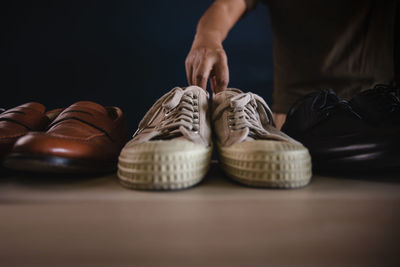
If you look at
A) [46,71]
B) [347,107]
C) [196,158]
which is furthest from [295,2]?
[46,71]

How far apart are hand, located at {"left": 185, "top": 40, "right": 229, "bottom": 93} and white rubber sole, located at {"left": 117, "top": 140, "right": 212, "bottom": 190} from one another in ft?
1.17

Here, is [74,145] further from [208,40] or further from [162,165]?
[208,40]

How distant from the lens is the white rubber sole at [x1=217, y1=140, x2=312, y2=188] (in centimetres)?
35

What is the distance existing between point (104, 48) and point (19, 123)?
88cm

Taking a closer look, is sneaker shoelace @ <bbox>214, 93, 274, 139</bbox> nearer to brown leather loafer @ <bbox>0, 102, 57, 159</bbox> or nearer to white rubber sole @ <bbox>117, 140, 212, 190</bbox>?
white rubber sole @ <bbox>117, 140, 212, 190</bbox>

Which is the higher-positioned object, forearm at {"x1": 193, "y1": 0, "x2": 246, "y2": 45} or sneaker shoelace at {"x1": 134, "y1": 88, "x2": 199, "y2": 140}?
forearm at {"x1": 193, "y1": 0, "x2": 246, "y2": 45}

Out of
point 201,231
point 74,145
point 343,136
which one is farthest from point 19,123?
point 343,136

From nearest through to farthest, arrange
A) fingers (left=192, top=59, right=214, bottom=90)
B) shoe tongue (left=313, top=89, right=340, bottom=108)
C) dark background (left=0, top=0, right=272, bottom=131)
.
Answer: shoe tongue (left=313, top=89, right=340, bottom=108)
fingers (left=192, top=59, right=214, bottom=90)
dark background (left=0, top=0, right=272, bottom=131)

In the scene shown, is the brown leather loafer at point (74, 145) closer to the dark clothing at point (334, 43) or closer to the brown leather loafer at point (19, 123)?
the brown leather loafer at point (19, 123)

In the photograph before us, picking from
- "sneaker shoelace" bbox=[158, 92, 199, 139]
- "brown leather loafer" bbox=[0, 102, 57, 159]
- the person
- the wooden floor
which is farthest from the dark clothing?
"brown leather loafer" bbox=[0, 102, 57, 159]

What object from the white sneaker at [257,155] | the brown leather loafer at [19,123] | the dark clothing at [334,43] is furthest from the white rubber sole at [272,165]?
the dark clothing at [334,43]

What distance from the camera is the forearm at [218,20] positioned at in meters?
0.77

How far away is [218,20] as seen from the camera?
834mm

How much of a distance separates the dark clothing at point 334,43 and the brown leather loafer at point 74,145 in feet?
2.56
